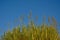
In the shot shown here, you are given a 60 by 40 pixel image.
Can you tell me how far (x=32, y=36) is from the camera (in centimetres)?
338

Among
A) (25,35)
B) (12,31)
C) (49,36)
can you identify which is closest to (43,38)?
(49,36)

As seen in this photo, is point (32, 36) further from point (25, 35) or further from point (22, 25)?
point (22, 25)

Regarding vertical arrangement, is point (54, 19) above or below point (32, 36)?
above

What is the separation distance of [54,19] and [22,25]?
742 mm

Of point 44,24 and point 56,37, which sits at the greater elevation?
point 44,24

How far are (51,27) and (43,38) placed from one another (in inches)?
13.6

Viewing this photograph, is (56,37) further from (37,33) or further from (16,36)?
(16,36)

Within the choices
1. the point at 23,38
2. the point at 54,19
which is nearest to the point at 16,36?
the point at 23,38

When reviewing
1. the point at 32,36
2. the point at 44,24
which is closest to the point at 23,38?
the point at 32,36

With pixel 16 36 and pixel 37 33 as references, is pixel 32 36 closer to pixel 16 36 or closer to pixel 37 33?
pixel 37 33

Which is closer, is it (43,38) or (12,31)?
(43,38)

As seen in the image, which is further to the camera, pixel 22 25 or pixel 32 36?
pixel 22 25

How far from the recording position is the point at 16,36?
3635 mm

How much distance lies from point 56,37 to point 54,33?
0.10 meters
